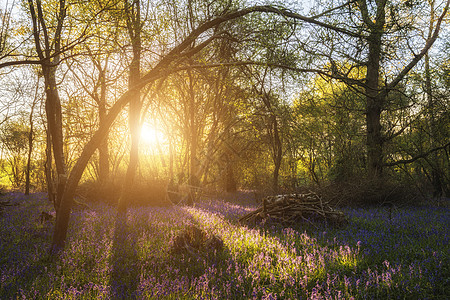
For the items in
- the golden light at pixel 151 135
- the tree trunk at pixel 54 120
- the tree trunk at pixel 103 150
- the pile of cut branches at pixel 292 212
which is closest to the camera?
the tree trunk at pixel 54 120

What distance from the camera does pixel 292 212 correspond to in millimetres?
6277

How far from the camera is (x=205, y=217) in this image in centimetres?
650

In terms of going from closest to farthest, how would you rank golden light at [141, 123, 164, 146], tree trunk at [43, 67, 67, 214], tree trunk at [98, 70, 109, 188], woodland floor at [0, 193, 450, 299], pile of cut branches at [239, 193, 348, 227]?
woodland floor at [0, 193, 450, 299], tree trunk at [43, 67, 67, 214], pile of cut branches at [239, 193, 348, 227], tree trunk at [98, 70, 109, 188], golden light at [141, 123, 164, 146]

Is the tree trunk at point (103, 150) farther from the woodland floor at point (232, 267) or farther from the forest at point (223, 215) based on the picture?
the woodland floor at point (232, 267)

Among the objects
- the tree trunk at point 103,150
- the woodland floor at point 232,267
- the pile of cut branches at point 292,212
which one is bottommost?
Answer: the woodland floor at point 232,267

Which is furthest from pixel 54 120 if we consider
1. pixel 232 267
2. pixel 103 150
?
pixel 103 150

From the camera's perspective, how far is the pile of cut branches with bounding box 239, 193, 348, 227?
6.00 m

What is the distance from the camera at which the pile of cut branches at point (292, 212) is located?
6.00m

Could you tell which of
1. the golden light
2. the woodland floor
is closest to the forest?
the woodland floor

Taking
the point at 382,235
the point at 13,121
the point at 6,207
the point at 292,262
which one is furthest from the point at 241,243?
the point at 13,121

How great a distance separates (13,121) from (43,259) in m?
26.0

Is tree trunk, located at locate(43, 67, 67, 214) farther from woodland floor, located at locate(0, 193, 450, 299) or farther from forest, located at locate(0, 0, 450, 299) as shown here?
woodland floor, located at locate(0, 193, 450, 299)

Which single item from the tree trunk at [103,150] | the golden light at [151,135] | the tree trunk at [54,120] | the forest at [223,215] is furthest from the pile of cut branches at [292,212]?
the golden light at [151,135]

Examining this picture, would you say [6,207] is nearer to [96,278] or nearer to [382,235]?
[96,278]
